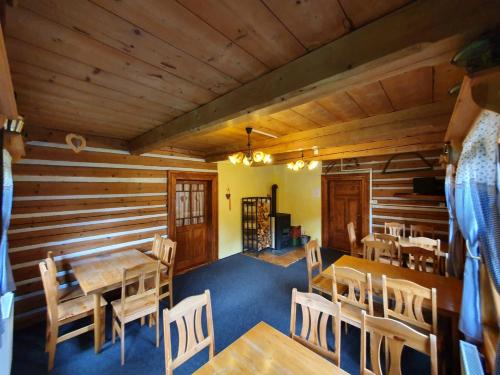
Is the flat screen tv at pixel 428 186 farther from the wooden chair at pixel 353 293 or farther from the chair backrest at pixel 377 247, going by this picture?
the wooden chair at pixel 353 293

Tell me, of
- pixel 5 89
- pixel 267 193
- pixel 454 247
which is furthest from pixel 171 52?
pixel 267 193

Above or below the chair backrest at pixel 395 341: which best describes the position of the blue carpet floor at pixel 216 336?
below

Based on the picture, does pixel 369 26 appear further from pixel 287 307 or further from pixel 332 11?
pixel 287 307

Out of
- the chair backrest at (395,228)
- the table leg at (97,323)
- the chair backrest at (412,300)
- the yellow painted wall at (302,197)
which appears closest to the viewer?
the chair backrest at (412,300)

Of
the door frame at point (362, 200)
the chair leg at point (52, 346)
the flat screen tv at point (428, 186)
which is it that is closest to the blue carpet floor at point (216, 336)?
the chair leg at point (52, 346)

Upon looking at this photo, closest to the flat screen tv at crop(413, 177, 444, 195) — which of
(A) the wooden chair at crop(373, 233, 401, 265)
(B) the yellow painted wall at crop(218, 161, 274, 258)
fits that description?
(A) the wooden chair at crop(373, 233, 401, 265)

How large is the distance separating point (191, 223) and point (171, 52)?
3.73 metres

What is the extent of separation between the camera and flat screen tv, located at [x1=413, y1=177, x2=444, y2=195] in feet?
13.0

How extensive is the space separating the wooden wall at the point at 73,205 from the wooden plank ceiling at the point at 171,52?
32.8 inches

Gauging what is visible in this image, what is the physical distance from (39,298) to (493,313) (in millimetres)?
4544

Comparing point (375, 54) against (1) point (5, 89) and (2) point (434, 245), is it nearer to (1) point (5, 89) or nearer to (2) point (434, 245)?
(1) point (5, 89)

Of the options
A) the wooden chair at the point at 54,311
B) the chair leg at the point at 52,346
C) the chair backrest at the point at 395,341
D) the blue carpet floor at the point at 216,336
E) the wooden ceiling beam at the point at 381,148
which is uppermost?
the wooden ceiling beam at the point at 381,148

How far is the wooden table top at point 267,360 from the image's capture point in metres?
1.16

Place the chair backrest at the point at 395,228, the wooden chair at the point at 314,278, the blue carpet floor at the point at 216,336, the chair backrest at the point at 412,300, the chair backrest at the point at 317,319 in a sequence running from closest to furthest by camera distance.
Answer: the chair backrest at the point at 317,319, the chair backrest at the point at 412,300, the blue carpet floor at the point at 216,336, the wooden chair at the point at 314,278, the chair backrest at the point at 395,228
